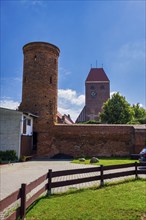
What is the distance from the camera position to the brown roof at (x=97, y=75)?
64.8 metres

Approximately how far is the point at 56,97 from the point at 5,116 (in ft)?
26.8

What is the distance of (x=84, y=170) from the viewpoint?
26.2 ft

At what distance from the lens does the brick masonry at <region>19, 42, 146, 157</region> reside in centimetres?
2523

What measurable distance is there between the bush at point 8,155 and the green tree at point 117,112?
21590 mm

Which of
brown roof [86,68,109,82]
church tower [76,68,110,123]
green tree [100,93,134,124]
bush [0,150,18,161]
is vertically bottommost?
bush [0,150,18,161]

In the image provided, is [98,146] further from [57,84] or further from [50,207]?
[50,207]

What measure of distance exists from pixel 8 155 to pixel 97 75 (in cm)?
5002

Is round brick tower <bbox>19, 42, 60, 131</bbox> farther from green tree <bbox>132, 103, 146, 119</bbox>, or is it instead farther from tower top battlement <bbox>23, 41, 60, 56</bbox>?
green tree <bbox>132, 103, 146, 119</bbox>

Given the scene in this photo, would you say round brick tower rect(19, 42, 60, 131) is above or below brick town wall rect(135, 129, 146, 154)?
above

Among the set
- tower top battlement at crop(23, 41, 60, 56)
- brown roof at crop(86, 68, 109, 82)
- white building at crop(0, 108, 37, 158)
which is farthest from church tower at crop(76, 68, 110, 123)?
white building at crop(0, 108, 37, 158)

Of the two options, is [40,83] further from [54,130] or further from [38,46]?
[54,130]

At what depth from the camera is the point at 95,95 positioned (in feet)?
210

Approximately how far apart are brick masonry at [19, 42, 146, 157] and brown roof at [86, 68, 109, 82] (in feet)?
129

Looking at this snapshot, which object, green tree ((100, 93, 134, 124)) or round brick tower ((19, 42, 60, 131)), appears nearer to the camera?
round brick tower ((19, 42, 60, 131))
